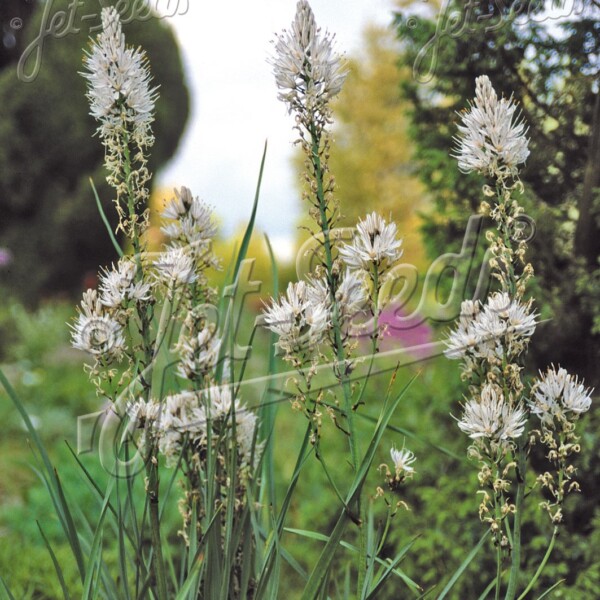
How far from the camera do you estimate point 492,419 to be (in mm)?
1483

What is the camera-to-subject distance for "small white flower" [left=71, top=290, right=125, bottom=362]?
154cm

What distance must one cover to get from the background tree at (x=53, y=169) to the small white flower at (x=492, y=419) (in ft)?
32.3

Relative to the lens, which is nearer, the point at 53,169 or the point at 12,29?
the point at 53,169

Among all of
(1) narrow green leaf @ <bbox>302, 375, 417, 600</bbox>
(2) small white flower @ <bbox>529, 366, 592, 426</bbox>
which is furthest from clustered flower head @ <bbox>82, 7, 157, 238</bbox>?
(2) small white flower @ <bbox>529, 366, 592, 426</bbox>

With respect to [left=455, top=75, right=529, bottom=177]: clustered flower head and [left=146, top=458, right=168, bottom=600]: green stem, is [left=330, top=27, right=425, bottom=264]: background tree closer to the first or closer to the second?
[left=455, top=75, right=529, bottom=177]: clustered flower head

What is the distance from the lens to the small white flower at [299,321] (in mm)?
1432

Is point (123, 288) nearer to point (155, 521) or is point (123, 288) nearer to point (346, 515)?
point (155, 521)

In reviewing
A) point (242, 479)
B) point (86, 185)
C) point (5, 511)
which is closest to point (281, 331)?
point (242, 479)

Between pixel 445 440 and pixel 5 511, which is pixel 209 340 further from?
pixel 5 511

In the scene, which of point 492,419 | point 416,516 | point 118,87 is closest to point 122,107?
point 118,87

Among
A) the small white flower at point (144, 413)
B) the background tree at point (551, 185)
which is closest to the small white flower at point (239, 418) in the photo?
the small white flower at point (144, 413)

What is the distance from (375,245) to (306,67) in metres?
0.41

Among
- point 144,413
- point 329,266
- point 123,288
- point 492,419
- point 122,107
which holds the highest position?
point 122,107

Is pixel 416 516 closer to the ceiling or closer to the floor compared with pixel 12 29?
closer to the floor
